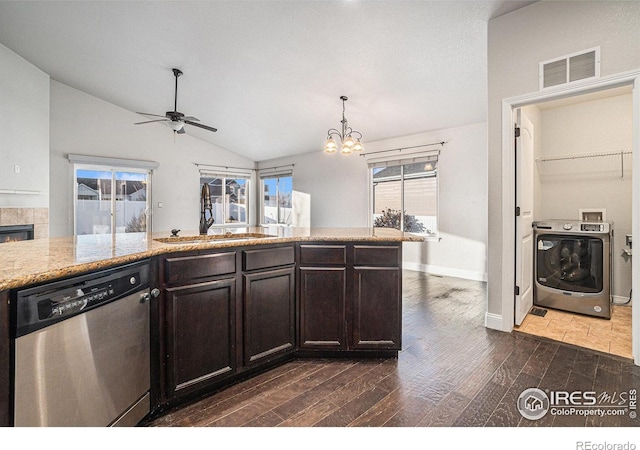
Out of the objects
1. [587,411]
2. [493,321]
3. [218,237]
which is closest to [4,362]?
[218,237]

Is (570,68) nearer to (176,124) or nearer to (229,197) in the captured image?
(176,124)

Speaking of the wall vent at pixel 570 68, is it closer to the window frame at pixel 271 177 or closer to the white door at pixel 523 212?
the white door at pixel 523 212

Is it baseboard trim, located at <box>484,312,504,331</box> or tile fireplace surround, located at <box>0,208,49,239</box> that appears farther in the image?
tile fireplace surround, located at <box>0,208,49,239</box>

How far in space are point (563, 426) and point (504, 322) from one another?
4.38 feet

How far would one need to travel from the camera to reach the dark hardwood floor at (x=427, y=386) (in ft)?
5.04

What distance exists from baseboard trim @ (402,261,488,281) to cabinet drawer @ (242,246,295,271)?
12.1 ft

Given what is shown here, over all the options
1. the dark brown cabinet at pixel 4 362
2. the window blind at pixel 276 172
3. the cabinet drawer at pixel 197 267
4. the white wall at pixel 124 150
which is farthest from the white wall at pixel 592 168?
the white wall at pixel 124 150

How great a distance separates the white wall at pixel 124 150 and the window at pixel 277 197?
1.06 meters

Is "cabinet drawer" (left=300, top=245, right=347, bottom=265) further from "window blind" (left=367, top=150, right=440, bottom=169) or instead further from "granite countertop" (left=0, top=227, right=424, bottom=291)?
"window blind" (left=367, top=150, right=440, bottom=169)

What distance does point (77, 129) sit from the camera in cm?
562

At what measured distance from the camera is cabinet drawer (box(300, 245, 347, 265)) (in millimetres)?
2135

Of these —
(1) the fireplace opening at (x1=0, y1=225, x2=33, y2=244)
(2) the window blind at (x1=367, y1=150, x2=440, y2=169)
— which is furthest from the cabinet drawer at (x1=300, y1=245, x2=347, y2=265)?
(1) the fireplace opening at (x1=0, y1=225, x2=33, y2=244)
